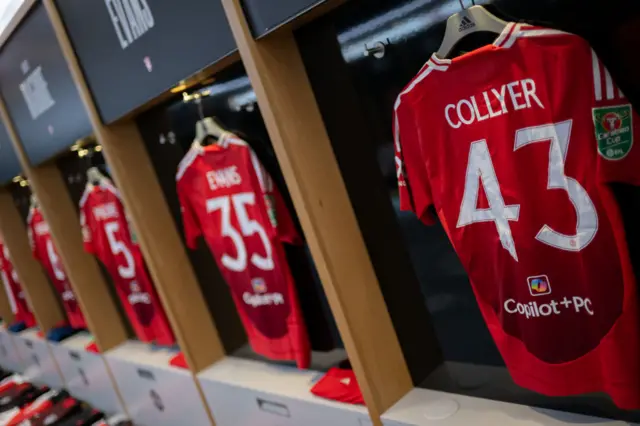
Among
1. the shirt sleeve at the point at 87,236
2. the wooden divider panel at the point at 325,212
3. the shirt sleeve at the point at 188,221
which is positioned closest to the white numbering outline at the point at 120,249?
the shirt sleeve at the point at 87,236

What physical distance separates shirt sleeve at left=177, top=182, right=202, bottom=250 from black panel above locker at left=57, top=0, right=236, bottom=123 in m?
0.33

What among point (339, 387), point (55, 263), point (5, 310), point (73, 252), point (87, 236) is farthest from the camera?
point (5, 310)

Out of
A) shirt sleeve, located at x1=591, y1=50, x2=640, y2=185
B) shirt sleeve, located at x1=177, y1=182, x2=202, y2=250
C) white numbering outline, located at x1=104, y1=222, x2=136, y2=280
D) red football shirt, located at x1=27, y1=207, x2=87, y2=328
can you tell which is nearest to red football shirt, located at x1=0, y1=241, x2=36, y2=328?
red football shirt, located at x1=27, y1=207, x2=87, y2=328

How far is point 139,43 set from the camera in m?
1.63

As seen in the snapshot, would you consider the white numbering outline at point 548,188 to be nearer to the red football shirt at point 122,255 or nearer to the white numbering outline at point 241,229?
the white numbering outline at point 241,229

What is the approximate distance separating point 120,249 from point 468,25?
1.86 meters

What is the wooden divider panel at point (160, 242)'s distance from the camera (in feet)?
6.74

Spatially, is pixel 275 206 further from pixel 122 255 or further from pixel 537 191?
pixel 122 255

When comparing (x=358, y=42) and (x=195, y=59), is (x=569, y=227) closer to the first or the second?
(x=358, y=42)

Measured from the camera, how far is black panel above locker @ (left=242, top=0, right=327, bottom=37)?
115cm

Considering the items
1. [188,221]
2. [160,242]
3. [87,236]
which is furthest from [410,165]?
[87,236]

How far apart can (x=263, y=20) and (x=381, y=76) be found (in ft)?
0.99

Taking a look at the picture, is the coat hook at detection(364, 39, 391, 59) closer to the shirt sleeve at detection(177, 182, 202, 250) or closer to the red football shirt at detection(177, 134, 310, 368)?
the red football shirt at detection(177, 134, 310, 368)

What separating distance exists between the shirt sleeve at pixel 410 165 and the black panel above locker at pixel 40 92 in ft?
4.12
